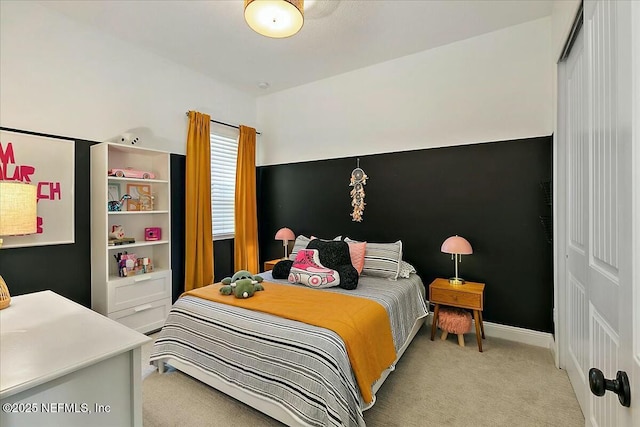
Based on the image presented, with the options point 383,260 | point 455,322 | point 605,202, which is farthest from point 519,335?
point 605,202

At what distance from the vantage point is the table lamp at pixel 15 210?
1274mm

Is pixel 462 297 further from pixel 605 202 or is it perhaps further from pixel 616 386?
pixel 616 386

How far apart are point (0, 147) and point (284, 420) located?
2.92m

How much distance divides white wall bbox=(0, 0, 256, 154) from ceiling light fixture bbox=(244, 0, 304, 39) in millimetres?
1789

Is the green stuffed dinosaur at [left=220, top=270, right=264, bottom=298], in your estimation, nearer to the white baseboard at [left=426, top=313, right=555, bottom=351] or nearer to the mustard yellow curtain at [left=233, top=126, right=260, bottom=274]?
the mustard yellow curtain at [left=233, top=126, right=260, bottom=274]

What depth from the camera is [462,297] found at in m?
2.69

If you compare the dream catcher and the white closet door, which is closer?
the white closet door

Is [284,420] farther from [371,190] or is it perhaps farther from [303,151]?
[303,151]

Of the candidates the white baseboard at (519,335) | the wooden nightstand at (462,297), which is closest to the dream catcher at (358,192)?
the wooden nightstand at (462,297)

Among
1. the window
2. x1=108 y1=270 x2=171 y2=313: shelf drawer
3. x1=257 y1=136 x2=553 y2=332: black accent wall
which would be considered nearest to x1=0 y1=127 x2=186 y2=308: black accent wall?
x1=108 y1=270 x2=171 y2=313: shelf drawer

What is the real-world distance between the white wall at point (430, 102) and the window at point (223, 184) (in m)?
0.68

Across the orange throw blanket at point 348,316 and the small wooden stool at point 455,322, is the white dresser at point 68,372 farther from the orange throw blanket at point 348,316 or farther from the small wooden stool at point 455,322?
the small wooden stool at point 455,322

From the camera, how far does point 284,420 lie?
1692 mm

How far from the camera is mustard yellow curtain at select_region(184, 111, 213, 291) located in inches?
138
